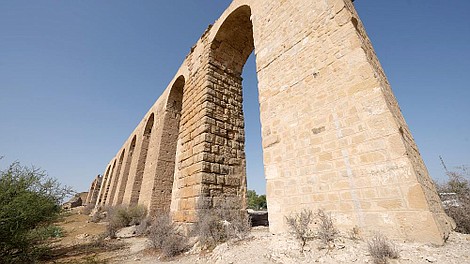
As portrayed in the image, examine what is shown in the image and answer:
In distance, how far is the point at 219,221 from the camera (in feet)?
13.8

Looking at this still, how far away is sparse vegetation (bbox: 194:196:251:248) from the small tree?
3.15 m

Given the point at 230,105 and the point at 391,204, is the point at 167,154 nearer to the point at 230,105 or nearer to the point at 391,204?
the point at 230,105

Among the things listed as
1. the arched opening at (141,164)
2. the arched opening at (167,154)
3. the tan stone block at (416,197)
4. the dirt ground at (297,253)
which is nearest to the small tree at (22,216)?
the dirt ground at (297,253)

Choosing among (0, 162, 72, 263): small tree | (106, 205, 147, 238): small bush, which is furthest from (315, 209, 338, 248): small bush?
(106, 205, 147, 238): small bush

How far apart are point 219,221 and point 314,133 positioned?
8.82ft

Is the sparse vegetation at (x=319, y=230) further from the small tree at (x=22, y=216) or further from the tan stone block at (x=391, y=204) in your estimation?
the small tree at (x=22, y=216)

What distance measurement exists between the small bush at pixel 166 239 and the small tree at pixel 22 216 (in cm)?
216

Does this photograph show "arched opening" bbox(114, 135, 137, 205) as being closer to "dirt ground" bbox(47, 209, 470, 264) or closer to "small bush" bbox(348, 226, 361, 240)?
"dirt ground" bbox(47, 209, 470, 264)

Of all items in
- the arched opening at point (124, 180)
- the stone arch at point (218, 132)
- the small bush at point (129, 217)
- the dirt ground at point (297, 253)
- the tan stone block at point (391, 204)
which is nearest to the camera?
the dirt ground at point (297, 253)

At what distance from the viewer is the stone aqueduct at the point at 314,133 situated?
2.19 metres

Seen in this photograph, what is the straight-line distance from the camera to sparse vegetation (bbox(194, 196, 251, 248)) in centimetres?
366

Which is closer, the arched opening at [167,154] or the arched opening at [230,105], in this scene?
the arched opening at [230,105]

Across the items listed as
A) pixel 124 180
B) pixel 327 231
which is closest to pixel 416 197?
pixel 327 231

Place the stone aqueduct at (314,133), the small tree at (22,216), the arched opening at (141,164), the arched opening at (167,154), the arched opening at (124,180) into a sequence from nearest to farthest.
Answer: the stone aqueduct at (314,133) → the small tree at (22,216) → the arched opening at (167,154) → the arched opening at (141,164) → the arched opening at (124,180)
